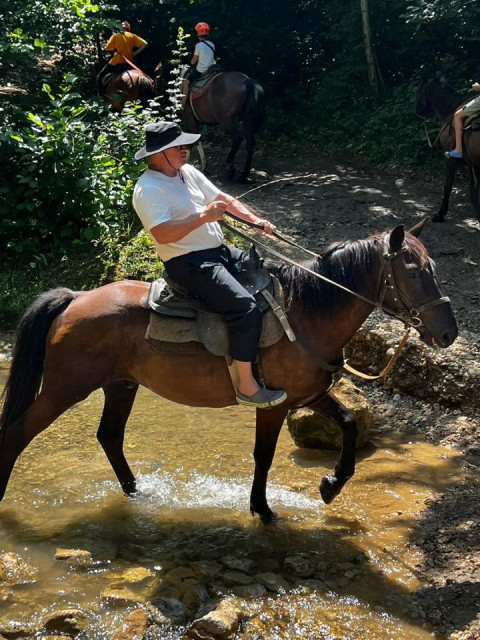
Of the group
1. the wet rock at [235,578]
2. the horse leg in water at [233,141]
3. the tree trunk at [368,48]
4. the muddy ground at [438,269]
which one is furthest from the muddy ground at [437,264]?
the tree trunk at [368,48]

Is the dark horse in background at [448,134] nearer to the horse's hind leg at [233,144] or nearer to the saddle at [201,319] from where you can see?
the horse's hind leg at [233,144]

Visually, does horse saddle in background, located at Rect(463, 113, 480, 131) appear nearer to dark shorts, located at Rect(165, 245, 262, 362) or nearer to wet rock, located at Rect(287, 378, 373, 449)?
wet rock, located at Rect(287, 378, 373, 449)

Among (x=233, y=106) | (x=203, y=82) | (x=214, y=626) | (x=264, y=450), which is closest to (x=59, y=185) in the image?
(x=233, y=106)

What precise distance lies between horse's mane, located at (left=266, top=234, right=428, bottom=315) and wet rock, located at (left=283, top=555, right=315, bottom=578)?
1.69 metres

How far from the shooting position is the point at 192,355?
5059 mm

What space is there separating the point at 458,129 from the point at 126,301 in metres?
8.02

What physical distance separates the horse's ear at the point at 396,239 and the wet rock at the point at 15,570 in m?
3.20

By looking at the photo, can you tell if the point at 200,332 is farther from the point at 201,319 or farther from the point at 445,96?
the point at 445,96

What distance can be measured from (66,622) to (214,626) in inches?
34.4

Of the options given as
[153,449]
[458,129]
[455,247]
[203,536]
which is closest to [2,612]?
[203,536]

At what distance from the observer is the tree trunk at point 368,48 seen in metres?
15.1

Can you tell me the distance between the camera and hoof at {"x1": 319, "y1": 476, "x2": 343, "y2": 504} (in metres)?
5.28

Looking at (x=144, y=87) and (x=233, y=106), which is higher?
(x=144, y=87)

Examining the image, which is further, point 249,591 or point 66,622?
point 249,591
